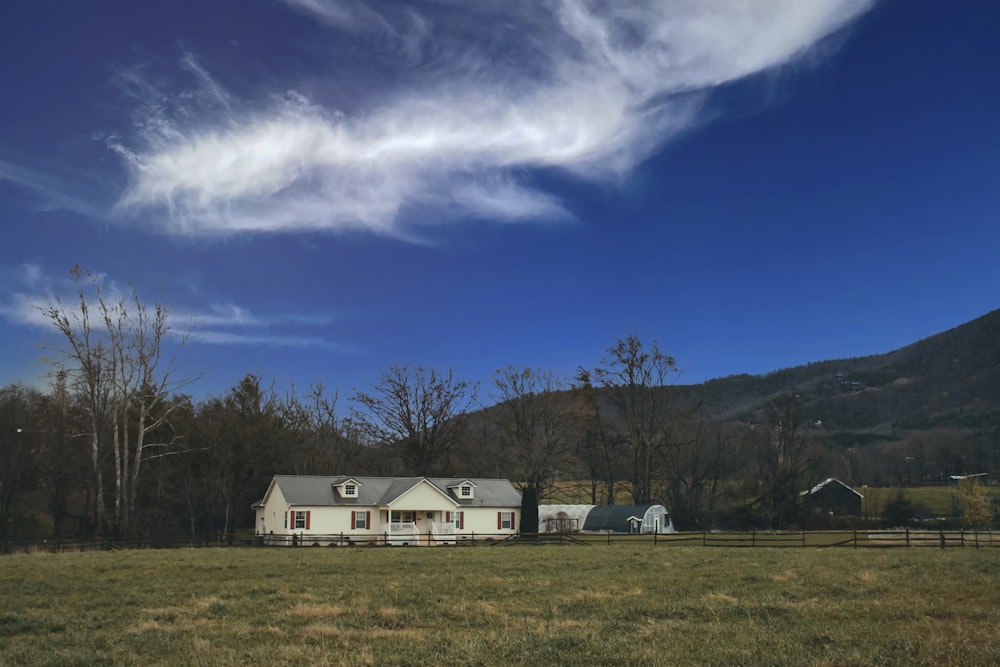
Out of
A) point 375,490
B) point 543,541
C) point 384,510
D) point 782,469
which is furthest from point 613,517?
point 375,490

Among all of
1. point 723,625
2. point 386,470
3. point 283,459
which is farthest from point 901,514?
point 723,625

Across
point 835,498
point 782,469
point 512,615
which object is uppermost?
point 782,469

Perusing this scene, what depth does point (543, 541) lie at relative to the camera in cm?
4744

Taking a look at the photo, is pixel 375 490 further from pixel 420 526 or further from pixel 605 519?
pixel 605 519

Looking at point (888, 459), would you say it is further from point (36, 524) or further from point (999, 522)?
point (36, 524)

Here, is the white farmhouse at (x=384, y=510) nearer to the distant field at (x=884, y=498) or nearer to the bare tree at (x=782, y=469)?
the distant field at (x=884, y=498)

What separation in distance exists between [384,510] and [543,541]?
14.0 meters

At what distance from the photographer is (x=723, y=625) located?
1327 cm

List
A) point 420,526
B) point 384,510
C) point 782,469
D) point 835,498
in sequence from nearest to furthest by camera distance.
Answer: point 384,510 < point 420,526 < point 782,469 < point 835,498

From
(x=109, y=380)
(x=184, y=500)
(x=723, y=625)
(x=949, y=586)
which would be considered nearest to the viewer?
(x=723, y=625)

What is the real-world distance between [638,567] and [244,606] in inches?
535

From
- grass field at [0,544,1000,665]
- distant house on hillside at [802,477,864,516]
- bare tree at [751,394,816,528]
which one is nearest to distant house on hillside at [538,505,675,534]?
bare tree at [751,394,816,528]

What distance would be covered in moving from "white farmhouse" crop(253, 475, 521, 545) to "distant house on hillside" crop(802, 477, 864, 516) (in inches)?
1301

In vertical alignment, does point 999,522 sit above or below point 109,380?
below
